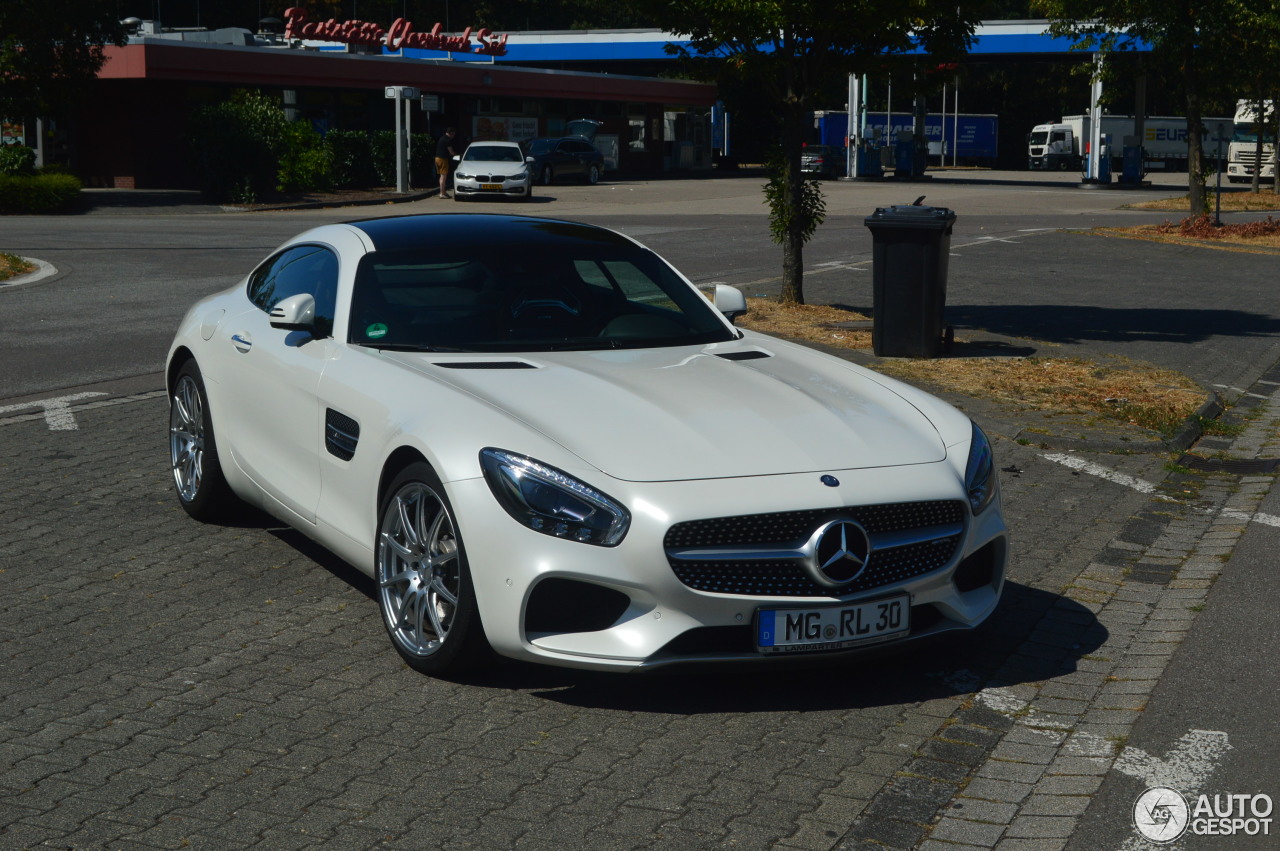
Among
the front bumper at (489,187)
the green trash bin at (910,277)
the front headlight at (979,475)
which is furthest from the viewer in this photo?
the front bumper at (489,187)

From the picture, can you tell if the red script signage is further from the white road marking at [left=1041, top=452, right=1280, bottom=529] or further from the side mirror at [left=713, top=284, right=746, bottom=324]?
the side mirror at [left=713, top=284, right=746, bottom=324]

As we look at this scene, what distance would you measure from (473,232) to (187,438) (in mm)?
1894

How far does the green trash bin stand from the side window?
21.2ft

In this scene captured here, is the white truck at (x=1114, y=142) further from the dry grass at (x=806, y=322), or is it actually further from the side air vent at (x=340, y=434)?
the side air vent at (x=340, y=434)

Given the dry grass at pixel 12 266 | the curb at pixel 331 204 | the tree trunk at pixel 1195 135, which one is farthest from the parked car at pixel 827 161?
the dry grass at pixel 12 266

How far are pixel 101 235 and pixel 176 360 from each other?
2005 cm

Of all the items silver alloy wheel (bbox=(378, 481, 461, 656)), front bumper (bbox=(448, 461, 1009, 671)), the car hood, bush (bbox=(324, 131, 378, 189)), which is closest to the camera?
front bumper (bbox=(448, 461, 1009, 671))

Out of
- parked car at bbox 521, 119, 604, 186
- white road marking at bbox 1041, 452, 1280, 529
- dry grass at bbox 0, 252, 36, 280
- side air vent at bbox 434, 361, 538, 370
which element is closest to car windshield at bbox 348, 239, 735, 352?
side air vent at bbox 434, 361, 538, 370

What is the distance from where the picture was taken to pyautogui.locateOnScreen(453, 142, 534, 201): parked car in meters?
38.7

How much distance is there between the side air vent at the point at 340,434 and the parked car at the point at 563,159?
4229cm

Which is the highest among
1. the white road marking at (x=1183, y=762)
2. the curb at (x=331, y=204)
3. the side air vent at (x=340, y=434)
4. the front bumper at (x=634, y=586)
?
the curb at (x=331, y=204)

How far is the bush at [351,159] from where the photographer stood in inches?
1618

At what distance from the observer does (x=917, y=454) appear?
4836mm

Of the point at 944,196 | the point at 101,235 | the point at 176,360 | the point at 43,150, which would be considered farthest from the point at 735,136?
the point at 176,360
